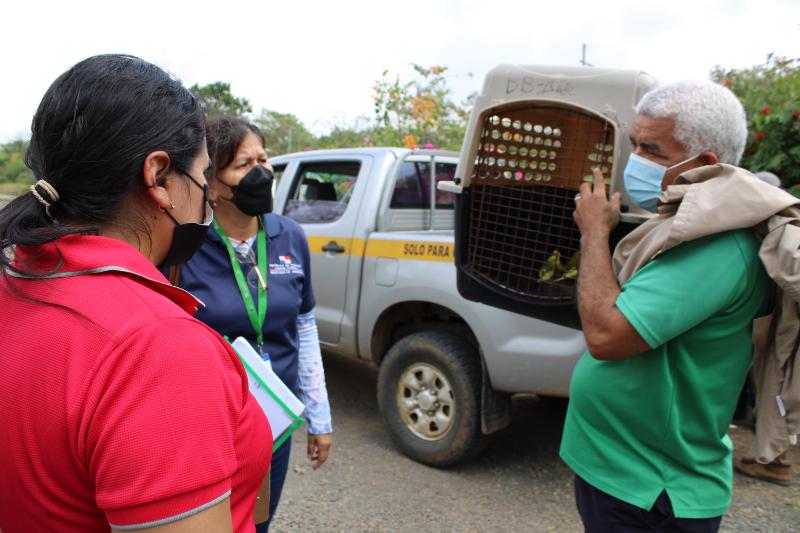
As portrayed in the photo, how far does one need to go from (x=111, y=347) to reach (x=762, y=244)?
1.42m

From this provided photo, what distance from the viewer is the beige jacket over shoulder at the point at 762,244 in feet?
4.78

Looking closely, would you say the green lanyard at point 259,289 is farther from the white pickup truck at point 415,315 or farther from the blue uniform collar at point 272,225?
the white pickup truck at point 415,315

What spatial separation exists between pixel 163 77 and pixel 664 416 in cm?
142

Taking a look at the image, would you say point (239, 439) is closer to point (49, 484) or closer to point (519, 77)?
point (49, 484)

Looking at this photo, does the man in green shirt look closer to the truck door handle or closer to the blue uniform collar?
the blue uniform collar

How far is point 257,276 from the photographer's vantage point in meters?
2.22

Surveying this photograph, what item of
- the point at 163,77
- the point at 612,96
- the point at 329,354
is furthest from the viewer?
the point at 329,354

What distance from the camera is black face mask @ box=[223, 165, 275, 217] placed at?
227 centimetres

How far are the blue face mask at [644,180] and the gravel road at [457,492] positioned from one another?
86.8 inches

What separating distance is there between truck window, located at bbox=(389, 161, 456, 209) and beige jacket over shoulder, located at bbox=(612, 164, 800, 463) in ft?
9.75

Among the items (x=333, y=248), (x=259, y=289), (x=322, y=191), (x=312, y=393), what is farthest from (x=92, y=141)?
(x=322, y=191)

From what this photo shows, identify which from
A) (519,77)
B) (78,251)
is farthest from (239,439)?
(519,77)

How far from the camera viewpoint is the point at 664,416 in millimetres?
1630

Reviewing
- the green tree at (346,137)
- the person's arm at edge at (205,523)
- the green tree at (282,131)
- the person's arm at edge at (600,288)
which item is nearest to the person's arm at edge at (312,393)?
the person's arm at edge at (600,288)
